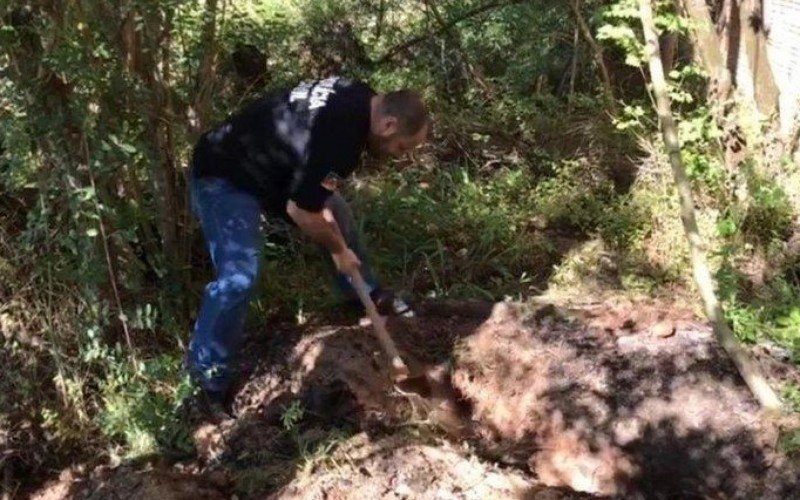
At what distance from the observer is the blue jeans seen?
3.20m

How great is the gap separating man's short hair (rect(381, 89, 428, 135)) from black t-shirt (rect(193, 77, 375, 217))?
101mm

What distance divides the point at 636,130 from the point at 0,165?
3956mm

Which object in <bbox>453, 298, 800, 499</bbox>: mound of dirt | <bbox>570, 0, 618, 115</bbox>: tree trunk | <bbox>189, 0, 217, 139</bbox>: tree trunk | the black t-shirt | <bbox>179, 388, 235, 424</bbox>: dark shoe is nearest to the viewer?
<bbox>453, 298, 800, 499</bbox>: mound of dirt

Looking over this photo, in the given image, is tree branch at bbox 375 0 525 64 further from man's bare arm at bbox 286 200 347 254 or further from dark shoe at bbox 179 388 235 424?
dark shoe at bbox 179 388 235 424

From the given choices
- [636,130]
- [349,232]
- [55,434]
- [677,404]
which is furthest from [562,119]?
[55,434]

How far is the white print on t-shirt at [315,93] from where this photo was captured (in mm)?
3174

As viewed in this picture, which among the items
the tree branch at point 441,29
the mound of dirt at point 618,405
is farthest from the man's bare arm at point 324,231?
the tree branch at point 441,29

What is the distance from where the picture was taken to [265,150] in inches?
129

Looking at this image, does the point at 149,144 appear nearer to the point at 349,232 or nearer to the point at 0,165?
the point at 0,165

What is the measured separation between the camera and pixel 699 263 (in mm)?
3211

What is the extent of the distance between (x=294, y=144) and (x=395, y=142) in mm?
402

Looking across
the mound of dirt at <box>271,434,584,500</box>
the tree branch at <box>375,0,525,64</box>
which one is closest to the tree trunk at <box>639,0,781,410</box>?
the mound of dirt at <box>271,434,584,500</box>

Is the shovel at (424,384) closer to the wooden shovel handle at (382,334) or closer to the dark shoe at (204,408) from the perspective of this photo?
the wooden shovel handle at (382,334)

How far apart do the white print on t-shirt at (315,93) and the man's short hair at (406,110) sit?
242 millimetres
